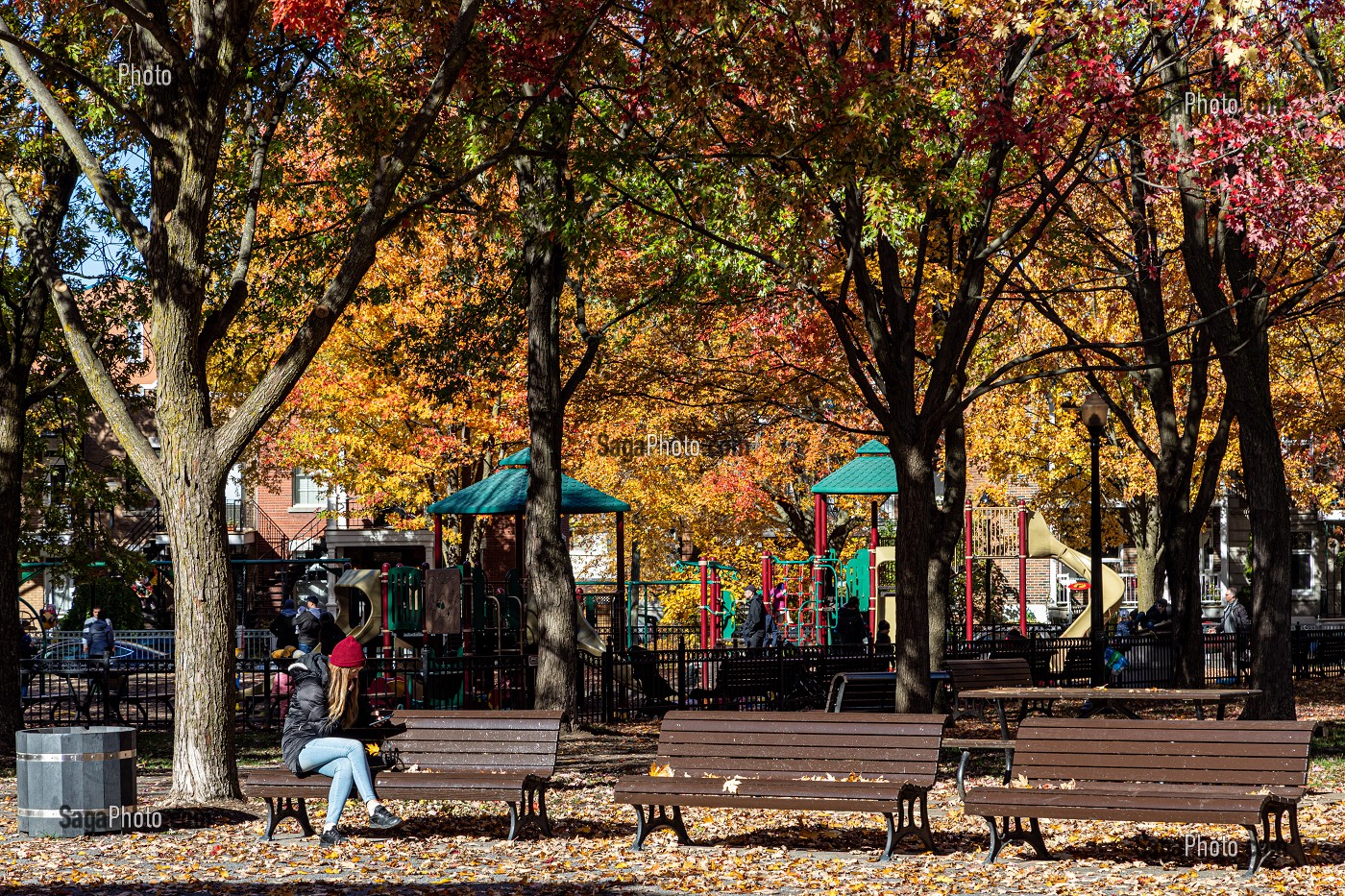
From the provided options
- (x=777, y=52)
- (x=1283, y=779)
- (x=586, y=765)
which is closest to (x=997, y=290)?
(x=777, y=52)

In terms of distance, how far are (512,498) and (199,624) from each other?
11525mm

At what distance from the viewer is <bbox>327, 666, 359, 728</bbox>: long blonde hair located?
1038cm

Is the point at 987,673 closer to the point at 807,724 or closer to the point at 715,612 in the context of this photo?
the point at 807,724

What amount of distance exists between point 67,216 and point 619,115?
8088mm

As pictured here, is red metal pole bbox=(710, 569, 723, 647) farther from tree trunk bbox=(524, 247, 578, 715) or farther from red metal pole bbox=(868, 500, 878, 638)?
tree trunk bbox=(524, 247, 578, 715)

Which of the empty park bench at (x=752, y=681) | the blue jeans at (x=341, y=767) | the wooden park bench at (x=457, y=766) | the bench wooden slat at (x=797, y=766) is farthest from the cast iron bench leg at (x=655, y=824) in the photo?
the empty park bench at (x=752, y=681)

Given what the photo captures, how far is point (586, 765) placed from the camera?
14609 mm

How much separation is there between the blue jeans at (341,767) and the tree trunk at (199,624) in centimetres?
162

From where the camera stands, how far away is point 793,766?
9977 mm

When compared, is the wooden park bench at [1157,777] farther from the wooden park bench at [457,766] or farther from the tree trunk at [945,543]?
the tree trunk at [945,543]

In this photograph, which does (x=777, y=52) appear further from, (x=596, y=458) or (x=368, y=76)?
(x=596, y=458)

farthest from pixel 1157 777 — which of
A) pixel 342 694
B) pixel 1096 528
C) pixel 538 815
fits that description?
pixel 1096 528

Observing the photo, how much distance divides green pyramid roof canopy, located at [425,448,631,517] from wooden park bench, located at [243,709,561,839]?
37.8 ft

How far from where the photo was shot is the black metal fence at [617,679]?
18.7 metres
